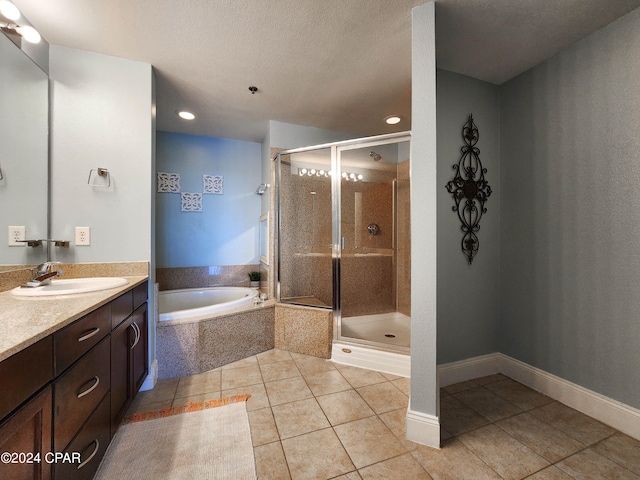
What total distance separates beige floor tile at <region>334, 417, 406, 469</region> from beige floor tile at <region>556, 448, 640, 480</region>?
2.63 feet

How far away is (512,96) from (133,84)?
A: 2933 mm

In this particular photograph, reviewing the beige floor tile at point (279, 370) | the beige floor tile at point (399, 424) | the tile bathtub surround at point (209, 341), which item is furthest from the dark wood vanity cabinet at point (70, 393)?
the beige floor tile at point (399, 424)

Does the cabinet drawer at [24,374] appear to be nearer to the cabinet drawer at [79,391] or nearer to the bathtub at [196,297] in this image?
the cabinet drawer at [79,391]

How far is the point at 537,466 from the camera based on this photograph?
4.24 feet

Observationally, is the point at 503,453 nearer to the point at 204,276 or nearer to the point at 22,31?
the point at 204,276

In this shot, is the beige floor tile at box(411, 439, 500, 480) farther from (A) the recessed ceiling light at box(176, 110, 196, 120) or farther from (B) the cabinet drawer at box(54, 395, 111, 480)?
(A) the recessed ceiling light at box(176, 110, 196, 120)

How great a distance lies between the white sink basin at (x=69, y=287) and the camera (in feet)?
4.05

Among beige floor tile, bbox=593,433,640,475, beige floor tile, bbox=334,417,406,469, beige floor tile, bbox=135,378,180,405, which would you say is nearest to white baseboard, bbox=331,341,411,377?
beige floor tile, bbox=334,417,406,469

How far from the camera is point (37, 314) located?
3.13 feet

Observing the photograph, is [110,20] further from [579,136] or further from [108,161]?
[579,136]

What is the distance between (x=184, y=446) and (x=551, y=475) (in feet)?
6.06

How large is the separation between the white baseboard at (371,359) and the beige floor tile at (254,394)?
2.41 feet

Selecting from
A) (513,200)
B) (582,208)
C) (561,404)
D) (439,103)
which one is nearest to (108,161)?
(439,103)

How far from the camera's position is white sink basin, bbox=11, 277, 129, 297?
48.6 inches
